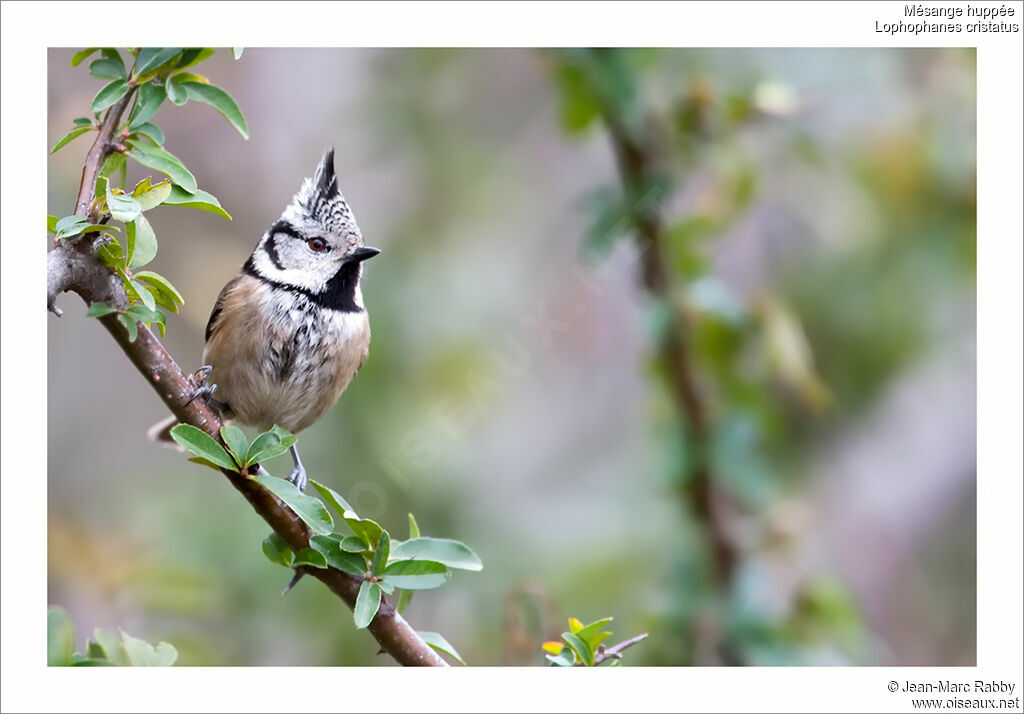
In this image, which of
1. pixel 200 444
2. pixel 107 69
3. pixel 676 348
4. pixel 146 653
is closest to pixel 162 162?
pixel 107 69

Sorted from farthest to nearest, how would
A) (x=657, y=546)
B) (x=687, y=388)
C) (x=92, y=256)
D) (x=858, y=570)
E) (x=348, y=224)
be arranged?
1. (x=858, y=570)
2. (x=657, y=546)
3. (x=687, y=388)
4. (x=348, y=224)
5. (x=92, y=256)

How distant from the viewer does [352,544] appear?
138 cm

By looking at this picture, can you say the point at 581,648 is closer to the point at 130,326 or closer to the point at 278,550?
the point at 278,550

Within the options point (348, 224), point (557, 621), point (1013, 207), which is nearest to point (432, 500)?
point (557, 621)

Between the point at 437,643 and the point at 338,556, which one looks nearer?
the point at 338,556

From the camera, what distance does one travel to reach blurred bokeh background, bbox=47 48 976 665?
234cm

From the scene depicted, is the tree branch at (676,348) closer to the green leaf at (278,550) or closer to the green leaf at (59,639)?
the green leaf at (278,550)

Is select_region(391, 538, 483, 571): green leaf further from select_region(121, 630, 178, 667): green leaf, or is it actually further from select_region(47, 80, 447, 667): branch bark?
select_region(121, 630, 178, 667): green leaf

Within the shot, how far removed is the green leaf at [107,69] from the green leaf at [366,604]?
0.79 meters

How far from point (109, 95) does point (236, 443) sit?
506mm

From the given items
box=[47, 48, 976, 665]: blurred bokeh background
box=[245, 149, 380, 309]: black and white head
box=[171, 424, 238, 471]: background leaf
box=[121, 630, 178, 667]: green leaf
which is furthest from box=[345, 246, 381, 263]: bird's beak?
box=[121, 630, 178, 667]: green leaf

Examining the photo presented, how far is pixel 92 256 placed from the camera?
1.33m

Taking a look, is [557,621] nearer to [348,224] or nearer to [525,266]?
[348,224]

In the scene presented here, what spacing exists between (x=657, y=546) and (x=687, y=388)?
0.82 meters
